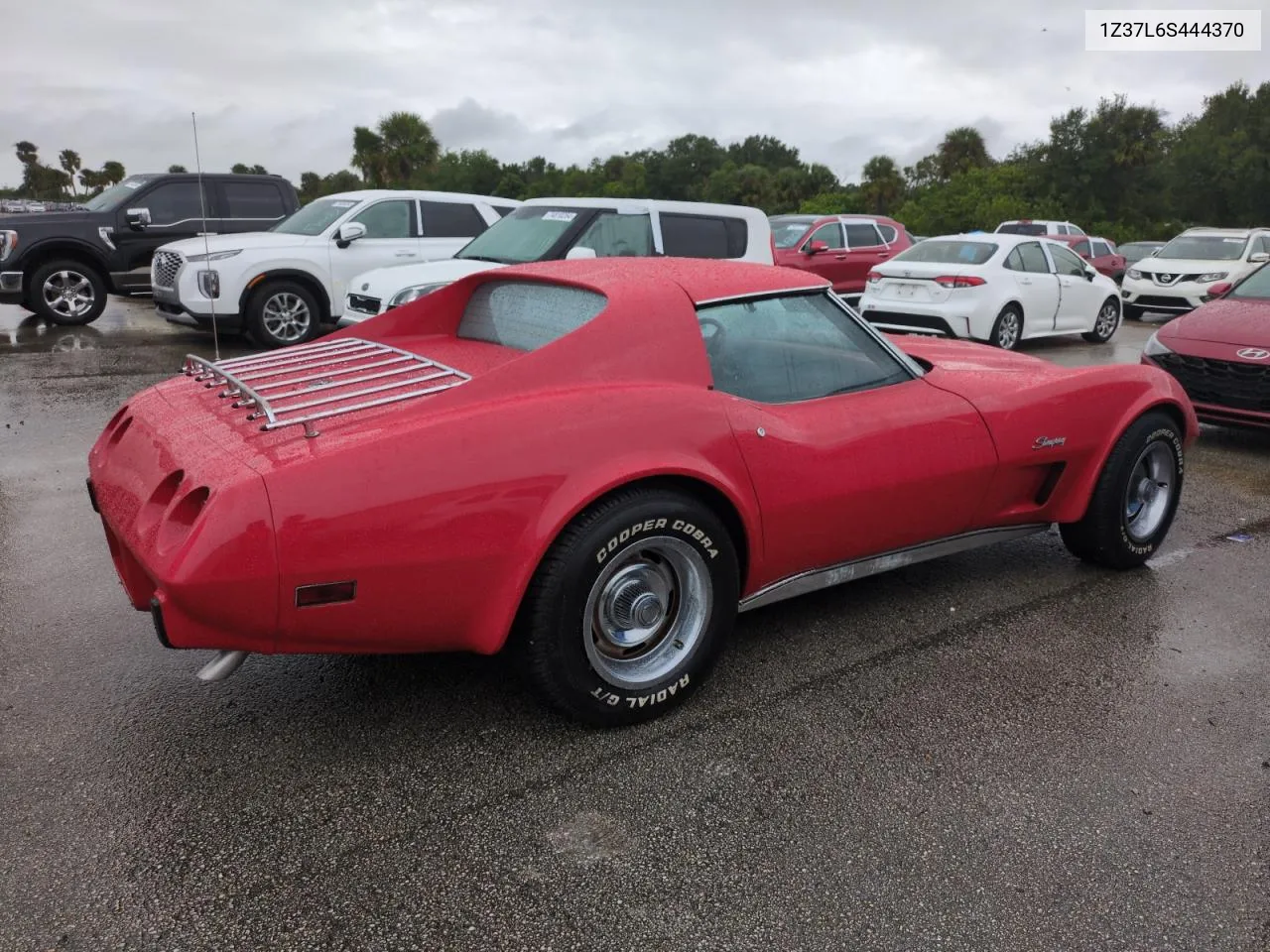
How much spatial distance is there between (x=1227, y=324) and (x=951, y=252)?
16.6ft

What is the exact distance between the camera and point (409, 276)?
8.96 meters

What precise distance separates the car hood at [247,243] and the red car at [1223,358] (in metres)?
8.07

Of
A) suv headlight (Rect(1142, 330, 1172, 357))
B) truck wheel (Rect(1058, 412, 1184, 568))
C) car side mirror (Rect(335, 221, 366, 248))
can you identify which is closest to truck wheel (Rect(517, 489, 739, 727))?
truck wheel (Rect(1058, 412, 1184, 568))

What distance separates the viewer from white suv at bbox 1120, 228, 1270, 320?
15500 mm

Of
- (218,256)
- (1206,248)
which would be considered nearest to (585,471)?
(218,256)

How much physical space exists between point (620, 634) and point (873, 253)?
12.3m

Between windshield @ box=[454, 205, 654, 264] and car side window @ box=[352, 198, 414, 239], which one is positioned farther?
car side window @ box=[352, 198, 414, 239]

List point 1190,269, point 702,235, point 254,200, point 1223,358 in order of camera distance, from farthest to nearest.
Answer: point 1190,269
point 254,200
point 702,235
point 1223,358

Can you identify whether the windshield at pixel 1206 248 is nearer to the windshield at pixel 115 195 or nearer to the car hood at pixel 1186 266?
the car hood at pixel 1186 266

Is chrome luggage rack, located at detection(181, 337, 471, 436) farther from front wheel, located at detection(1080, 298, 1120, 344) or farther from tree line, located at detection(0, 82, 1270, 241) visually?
tree line, located at detection(0, 82, 1270, 241)

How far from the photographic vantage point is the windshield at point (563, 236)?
8.75 meters

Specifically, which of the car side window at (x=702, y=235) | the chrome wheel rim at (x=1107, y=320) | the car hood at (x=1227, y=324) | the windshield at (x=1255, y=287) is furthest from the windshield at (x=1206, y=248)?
the car side window at (x=702, y=235)

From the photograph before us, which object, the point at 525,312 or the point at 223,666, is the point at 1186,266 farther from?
the point at 223,666

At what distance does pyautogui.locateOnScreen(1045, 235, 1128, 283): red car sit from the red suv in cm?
1152
